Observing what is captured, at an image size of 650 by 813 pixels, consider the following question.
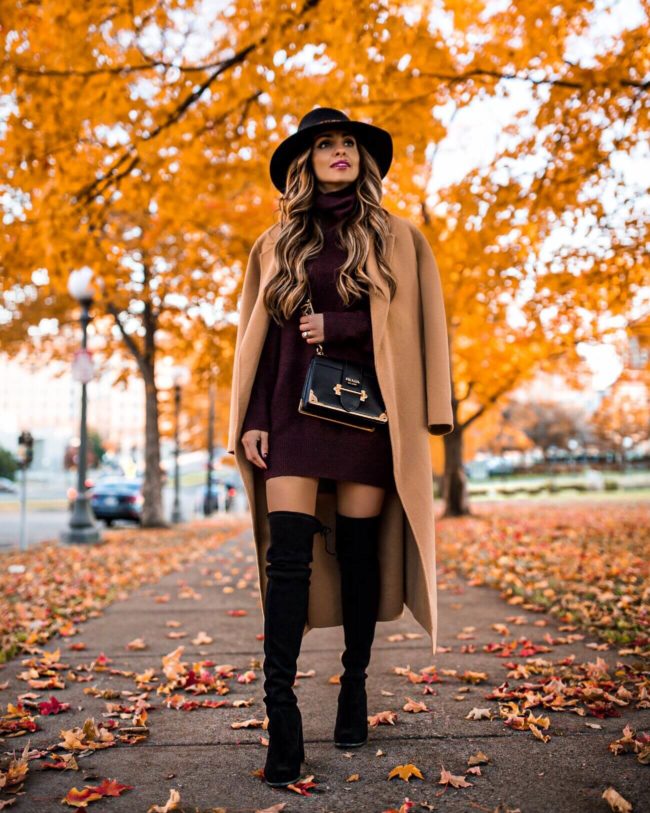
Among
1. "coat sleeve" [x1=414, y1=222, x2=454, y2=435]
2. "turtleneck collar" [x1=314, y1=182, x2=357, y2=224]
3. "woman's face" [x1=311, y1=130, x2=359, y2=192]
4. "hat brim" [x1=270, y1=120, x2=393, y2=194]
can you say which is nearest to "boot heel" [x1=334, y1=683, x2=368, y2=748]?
"coat sleeve" [x1=414, y1=222, x2=454, y2=435]

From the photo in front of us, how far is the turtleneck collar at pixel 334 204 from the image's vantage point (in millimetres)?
2836

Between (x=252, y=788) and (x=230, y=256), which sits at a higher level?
(x=230, y=256)

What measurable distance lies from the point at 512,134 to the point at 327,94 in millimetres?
3469

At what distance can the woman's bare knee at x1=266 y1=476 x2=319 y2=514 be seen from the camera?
2.60 meters

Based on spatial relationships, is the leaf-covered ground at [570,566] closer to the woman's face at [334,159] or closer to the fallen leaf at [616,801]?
the fallen leaf at [616,801]

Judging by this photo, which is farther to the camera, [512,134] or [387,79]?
[512,134]

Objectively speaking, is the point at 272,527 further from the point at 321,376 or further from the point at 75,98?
the point at 75,98

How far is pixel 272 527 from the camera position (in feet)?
8.56

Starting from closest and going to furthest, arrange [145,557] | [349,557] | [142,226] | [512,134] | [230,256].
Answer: [349,557] → [512,134] → [145,557] → [230,256] → [142,226]

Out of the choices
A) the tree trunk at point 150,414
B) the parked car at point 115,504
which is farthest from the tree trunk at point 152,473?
the parked car at point 115,504

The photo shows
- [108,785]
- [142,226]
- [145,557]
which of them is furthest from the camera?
[142,226]

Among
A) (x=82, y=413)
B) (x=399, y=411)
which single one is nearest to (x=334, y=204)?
(x=399, y=411)

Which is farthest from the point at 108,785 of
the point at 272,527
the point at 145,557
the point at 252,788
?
the point at 145,557

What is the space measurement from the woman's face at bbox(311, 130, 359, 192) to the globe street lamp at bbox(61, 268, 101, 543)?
31.1 ft
